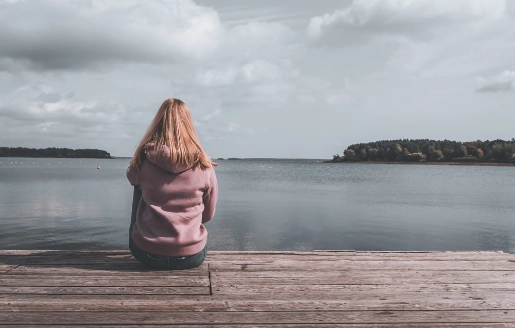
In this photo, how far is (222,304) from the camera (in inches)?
152

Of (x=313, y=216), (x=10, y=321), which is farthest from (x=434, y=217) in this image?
(x=10, y=321)

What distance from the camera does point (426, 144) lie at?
152 metres

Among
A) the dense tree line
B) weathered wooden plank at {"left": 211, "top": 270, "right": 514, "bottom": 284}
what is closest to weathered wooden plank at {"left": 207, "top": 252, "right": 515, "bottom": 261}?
weathered wooden plank at {"left": 211, "top": 270, "right": 514, "bottom": 284}

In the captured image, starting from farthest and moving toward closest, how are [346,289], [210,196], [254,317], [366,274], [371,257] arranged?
1. [371,257]
2. [366,274]
3. [210,196]
4. [346,289]
5. [254,317]

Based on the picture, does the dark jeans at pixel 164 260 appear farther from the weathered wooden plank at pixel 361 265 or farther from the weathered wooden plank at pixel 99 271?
the weathered wooden plank at pixel 361 265

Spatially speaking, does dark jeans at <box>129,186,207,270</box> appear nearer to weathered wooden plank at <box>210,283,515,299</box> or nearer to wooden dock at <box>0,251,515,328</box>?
wooden dock at <box>0,251,515,328</box>

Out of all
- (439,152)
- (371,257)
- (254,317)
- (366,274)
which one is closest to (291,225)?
(371,257)

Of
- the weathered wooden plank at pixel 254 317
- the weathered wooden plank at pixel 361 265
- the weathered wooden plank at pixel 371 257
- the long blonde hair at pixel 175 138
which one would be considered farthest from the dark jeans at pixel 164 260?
the weathered wooden plank at pixel 254 317

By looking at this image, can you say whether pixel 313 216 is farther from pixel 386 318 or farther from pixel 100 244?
pixel 386 318

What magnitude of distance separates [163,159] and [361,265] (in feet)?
9.08

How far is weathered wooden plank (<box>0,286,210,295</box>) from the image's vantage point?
13.3ft

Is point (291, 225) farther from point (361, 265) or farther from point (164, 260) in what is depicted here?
point (164, 260)

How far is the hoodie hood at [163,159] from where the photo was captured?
14.4ft

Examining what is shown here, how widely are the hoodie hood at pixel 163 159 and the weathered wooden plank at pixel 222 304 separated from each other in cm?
130
